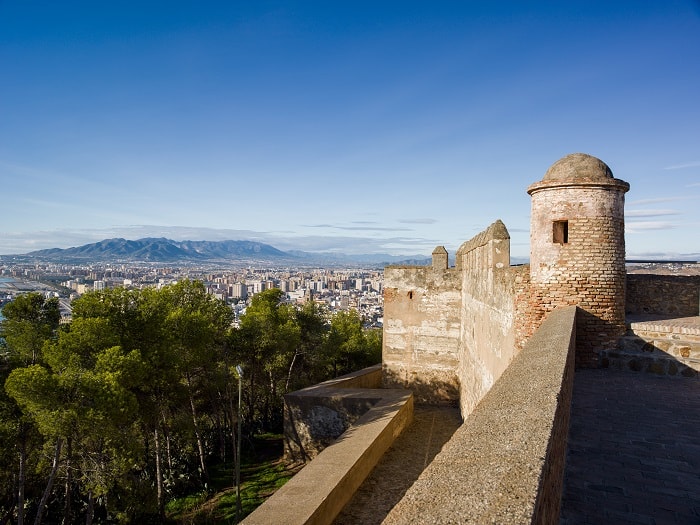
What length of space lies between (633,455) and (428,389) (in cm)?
1161

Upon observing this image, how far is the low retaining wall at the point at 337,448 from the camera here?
288 inches

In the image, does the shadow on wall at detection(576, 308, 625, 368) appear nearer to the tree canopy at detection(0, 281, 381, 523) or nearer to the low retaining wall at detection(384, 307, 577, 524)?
the low retaining wall at detection(384, 307, 577, 524)

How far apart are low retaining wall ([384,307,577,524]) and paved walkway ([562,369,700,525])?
0.45 meters

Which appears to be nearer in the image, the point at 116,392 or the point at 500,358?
the point at 500,358

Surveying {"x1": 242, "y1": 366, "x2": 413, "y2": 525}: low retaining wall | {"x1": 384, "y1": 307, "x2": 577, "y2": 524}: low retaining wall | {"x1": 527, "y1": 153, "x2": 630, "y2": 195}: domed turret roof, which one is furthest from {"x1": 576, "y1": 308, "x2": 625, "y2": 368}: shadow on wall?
{"x1": 242, "y1": 366, "x2": 413, "y2": 525}: low retaining wall

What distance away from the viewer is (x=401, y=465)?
1038cm

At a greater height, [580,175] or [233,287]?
[580,175]

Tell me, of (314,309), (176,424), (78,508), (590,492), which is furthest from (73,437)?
(314,309)

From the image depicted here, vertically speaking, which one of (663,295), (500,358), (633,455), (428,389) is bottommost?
(428,389)

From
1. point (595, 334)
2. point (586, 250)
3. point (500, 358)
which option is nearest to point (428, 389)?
point (500, 358)

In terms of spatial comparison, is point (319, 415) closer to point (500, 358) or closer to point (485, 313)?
point (485, 313)

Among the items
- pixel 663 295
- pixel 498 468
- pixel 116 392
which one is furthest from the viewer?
pixel 663 295

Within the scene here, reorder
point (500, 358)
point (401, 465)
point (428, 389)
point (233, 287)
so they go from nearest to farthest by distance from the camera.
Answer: point (500, 358)
point (401, 465)
point (428, 389)
point (233, 287)

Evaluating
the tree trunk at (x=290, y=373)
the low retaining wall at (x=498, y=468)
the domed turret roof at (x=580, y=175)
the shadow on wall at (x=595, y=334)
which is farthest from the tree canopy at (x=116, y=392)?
the domed turret roof at (x=580, y=175)
